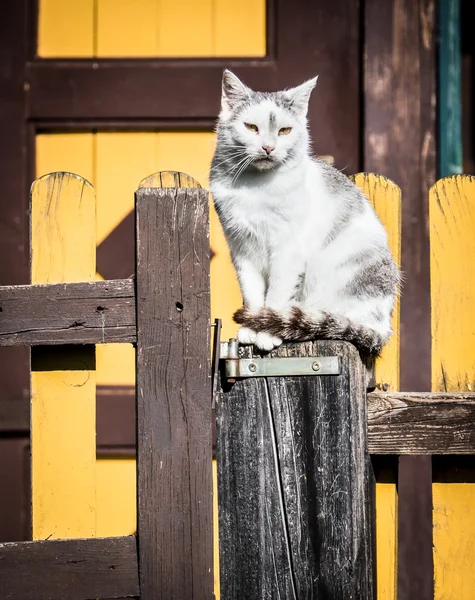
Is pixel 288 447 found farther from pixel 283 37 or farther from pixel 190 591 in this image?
pixel 283 37

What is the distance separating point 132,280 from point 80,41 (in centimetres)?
164

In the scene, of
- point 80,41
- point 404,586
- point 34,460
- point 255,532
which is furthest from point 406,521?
point 80,41

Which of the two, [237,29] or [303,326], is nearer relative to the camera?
[303,326]

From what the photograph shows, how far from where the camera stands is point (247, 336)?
1653mm

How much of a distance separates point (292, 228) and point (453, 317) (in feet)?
1.46

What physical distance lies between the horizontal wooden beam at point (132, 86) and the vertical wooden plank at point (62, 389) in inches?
48.5

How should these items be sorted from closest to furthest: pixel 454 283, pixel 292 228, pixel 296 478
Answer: pixel 296 478, pixel 454 283, pixel 292 228

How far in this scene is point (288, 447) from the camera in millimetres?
1622

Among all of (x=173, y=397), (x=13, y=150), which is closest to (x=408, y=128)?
(x=13, y=150)

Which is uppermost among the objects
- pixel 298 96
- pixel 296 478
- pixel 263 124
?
pixel 298 96

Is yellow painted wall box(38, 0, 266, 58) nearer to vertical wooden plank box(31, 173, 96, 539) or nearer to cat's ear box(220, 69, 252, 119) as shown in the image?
cat's ear box(220, 69, 252, 119)

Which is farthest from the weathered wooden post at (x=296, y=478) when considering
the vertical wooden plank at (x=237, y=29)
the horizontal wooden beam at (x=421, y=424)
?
the vertical wooden plank at (x=237, y=29)

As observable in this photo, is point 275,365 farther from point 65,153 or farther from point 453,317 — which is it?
point 65,153

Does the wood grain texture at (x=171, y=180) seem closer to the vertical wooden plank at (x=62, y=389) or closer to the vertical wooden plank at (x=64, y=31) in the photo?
the vertical wooden plank at (x=62, y=389)
